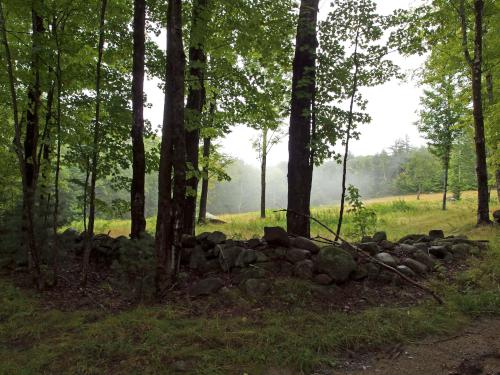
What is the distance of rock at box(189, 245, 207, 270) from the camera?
20.0 ft

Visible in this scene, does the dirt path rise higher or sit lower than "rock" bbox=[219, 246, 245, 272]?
lower

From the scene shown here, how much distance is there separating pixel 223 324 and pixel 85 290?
321 centimetres

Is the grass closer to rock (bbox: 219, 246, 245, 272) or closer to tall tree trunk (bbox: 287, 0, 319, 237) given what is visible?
rock (bbox: 219, 246, 245, 272)

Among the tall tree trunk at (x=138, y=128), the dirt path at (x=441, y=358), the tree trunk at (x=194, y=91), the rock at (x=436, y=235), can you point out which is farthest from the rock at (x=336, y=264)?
the tall tree trunk at (x=138, y=128)

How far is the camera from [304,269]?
547cm

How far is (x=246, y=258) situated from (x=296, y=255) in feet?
2.97

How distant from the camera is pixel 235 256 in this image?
588cm

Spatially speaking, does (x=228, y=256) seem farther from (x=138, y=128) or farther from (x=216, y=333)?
(x=138, y=128)

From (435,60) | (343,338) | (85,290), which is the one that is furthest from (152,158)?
(435,60)

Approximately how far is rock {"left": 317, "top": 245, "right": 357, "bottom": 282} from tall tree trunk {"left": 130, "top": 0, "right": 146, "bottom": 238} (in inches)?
165

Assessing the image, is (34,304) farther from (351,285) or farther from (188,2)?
(188,2)

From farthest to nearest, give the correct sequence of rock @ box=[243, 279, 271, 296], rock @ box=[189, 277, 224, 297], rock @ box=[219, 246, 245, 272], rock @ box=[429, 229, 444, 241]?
rock @ box=[429, 229, 444, 241] → rock @ box=[219, 246, 245, 272] → rock @ box=[189, 277, 224, 297] → rock @ box=[243, 279, 271, 296]

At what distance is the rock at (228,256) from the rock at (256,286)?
2.04 feet

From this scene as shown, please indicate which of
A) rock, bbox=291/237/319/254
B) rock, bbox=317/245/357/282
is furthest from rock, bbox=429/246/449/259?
rock, bbox=291/237/319/254
